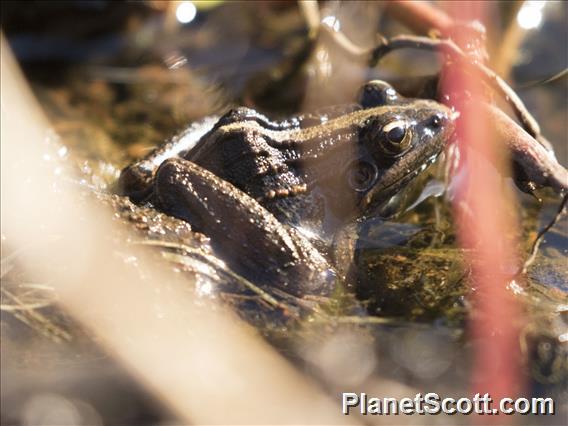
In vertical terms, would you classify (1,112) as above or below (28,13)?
below

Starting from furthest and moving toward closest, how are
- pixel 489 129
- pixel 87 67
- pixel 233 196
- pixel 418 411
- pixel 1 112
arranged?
pixel 87 67 → pixel 1 112 → pixel 489 129 → pixel 233 196 → pixel 418 411

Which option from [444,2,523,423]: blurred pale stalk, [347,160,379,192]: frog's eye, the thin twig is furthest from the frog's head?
the thin twig

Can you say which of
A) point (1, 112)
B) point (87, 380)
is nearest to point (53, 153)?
point (1, 112)

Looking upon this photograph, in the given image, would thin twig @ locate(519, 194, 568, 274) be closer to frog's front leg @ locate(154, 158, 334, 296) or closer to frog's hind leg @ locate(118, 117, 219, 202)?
frog's front leg @ locate(154, 158, 334, 296)

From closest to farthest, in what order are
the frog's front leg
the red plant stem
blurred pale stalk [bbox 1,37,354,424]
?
blurred pale stalk [bbox 1,37,354,424]
the frog's front leg
the red plant stem

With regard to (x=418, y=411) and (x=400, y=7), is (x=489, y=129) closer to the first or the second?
(x=400, y=7)

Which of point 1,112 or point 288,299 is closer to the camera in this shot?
point 288,299
